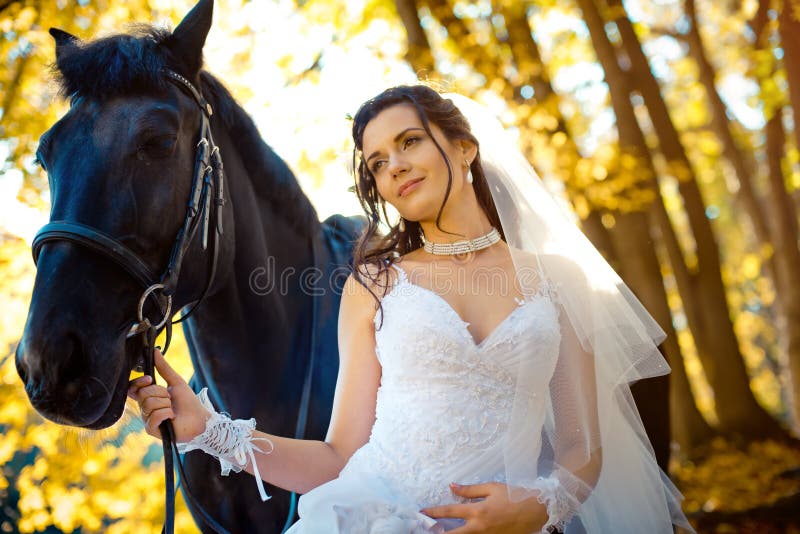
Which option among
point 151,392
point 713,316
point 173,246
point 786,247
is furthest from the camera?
point 786,247

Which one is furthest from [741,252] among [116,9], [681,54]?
[116,9]

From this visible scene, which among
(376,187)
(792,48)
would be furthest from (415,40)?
(376,187)

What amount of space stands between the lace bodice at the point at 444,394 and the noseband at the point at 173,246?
57cm

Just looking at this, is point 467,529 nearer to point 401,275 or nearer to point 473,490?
point 473,490

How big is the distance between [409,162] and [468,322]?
1.99 ft

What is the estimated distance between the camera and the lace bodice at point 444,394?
206 centimetres

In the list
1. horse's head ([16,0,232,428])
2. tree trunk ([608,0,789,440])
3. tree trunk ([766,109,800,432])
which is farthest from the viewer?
tree trunk ([766,109,800,432])

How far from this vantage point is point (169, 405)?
6.48 feet

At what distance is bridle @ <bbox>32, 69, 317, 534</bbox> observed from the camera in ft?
6.26

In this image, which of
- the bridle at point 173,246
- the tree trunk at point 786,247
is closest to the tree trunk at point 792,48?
the bridle at point 173,246

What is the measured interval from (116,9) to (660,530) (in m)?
4.93

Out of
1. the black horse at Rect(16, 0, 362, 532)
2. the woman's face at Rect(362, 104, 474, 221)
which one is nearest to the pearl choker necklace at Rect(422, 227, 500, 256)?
the woman's face at Rect(362, 104, 474, 221)

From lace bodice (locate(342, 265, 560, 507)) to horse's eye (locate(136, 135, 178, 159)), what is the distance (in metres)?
0.92

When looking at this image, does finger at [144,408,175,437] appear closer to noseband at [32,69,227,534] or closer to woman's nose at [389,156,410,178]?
noseband at [32,69,227,534]
